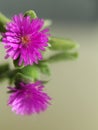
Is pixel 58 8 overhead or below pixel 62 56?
overhead

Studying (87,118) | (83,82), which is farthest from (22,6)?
(87,118)

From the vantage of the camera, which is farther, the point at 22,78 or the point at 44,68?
the point at 44,68

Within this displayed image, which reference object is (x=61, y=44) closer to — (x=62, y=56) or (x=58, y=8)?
(x=62, y=56)

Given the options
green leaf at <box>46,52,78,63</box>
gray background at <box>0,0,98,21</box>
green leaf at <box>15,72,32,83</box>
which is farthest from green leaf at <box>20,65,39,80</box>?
gray background at <box>0,0,98,21</box>

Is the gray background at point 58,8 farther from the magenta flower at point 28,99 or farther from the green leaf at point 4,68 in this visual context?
the magenta flower at point 28,99

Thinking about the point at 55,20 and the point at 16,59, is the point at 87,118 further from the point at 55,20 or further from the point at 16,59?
the point at 55,20

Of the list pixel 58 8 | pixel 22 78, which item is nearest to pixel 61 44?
pixel 22 78
